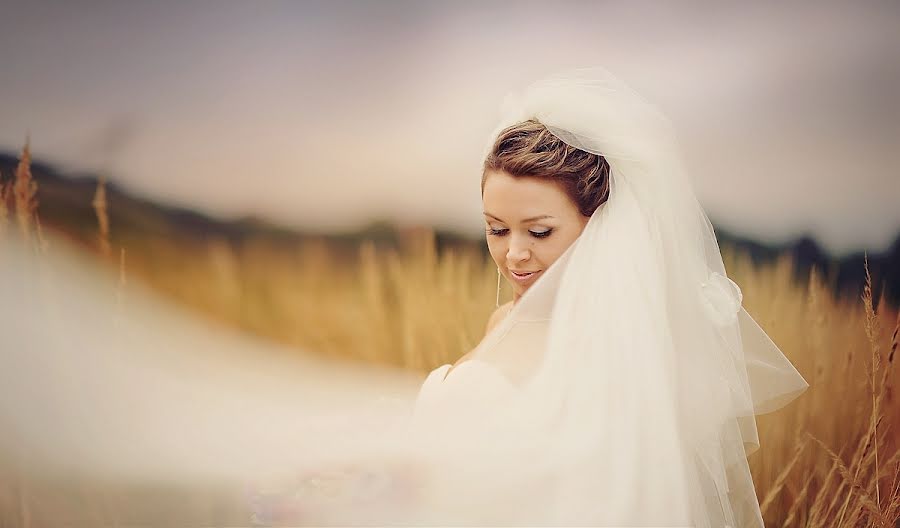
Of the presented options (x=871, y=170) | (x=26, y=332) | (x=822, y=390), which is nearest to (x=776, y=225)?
(x=871, y=170)

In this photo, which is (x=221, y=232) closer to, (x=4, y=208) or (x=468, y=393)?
(x=4, y=208)

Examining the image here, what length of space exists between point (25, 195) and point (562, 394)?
1174mm

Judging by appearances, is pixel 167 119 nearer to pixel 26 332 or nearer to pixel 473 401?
pixel 26 332

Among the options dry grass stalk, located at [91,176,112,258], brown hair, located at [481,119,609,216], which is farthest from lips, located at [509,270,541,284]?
dry grass stalk, located at [91,176,112,258]

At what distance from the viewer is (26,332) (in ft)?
5.39

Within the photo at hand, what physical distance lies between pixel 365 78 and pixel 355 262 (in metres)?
0.43

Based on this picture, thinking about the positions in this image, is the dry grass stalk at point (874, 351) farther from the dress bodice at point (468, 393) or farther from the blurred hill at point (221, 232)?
the dress bodice at point (468, 393)

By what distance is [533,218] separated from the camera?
4.22ft

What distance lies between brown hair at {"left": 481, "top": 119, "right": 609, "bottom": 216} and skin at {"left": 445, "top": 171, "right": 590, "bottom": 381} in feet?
0.04

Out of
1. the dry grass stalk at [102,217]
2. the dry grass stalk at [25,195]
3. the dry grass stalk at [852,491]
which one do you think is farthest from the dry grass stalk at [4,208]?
the dry grass stalk at [852,491]

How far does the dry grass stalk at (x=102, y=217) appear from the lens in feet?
5.42

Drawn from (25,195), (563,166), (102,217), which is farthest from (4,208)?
(563,166)

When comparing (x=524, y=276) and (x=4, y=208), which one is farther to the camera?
(x=4, y=208)

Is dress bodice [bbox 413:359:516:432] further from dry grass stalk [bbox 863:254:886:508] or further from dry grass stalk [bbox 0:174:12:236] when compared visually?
dry grass stalk [bbox 0:174:12:236]
